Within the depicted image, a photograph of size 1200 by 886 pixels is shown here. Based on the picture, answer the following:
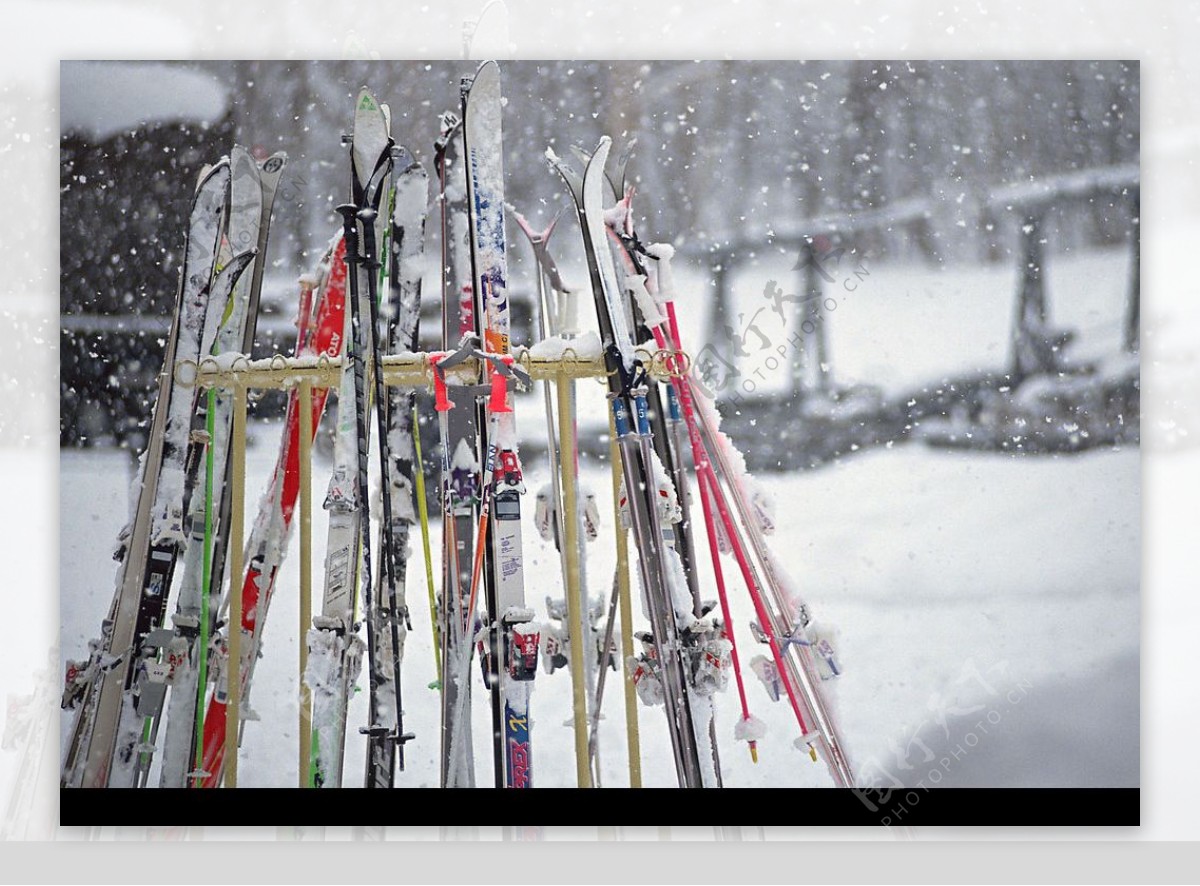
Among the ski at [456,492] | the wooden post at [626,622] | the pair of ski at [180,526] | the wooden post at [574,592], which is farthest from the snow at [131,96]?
the wooden post at [626,622]

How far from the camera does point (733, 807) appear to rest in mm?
1938

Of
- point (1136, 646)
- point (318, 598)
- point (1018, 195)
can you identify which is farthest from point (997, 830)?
point (318, 598)

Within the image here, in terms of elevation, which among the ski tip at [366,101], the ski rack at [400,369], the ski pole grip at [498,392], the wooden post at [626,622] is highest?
the ski tip at [366,101]

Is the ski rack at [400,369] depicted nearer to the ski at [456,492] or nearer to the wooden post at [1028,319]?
the ski at [456,492]

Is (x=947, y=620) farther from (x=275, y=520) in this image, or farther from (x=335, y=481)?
(x=275, y=520)

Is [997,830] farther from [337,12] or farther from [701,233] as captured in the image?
[337,12]

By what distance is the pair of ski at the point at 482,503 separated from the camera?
1899 mm

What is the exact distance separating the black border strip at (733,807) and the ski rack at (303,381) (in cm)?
12

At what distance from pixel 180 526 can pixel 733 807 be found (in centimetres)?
117

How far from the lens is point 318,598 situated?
1941 millimetres

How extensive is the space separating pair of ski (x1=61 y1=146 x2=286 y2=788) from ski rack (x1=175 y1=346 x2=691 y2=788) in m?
0.03

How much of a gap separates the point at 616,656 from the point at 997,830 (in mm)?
785

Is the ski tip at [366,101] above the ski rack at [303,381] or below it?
above

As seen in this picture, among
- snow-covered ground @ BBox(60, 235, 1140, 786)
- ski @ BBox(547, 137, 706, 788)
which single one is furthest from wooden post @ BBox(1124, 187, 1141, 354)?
ski @ BBox(547, 137, 706, 788)
